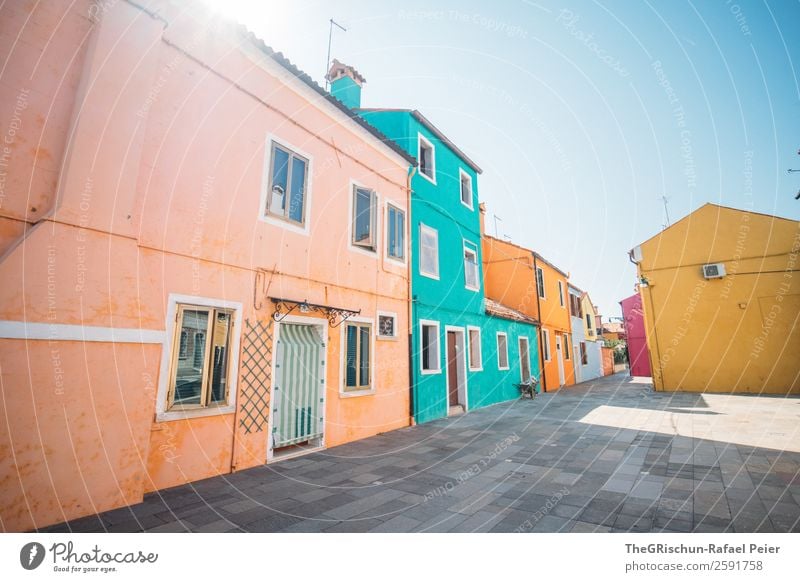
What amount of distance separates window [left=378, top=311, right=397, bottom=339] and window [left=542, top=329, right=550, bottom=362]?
12514 millimetres

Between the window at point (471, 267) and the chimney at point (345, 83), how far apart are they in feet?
20.8

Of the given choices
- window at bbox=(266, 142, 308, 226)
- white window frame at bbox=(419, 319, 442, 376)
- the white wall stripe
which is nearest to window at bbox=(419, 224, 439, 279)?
white window frame at bbox=(419, 319, 442, 376)

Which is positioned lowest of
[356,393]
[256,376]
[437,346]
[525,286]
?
[356,393]

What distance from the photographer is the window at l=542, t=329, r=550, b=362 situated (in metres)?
18.7

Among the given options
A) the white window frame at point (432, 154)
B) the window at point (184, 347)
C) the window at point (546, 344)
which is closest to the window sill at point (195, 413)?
the window at point (184, 347)

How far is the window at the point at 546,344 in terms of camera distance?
18.7 m

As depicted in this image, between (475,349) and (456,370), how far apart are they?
54.5 inches

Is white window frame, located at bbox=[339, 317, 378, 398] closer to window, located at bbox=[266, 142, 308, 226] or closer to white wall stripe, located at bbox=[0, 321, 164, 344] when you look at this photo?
window, located at bbox=[266, 142, 308, 226]

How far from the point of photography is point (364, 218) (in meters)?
8.70

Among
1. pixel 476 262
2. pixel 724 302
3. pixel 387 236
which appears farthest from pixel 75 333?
pixel 724 302

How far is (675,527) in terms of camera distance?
10.7 feet

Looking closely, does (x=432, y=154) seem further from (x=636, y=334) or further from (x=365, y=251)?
(x=636, y=334)
